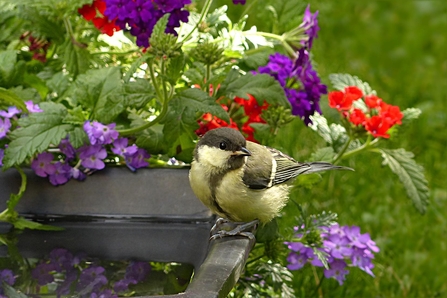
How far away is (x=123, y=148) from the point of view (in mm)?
2877

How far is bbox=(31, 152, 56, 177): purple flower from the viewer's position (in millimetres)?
2807

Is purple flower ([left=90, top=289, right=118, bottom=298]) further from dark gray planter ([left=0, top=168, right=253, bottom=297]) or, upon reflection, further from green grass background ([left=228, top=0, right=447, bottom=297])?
green grass background ([left=228, top=0, right=447, bottom=297])

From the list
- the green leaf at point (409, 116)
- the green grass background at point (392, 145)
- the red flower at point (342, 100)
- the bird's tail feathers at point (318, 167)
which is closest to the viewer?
the bird's tail feathers at point (318, 167)

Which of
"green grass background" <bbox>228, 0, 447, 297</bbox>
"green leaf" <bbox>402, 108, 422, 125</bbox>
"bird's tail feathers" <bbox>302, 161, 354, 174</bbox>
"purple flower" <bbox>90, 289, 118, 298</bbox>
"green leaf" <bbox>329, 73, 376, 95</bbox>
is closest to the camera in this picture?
"purple flower" <bbox>90, 289, 118, 298</bbox>

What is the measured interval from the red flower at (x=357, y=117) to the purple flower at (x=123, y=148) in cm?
78

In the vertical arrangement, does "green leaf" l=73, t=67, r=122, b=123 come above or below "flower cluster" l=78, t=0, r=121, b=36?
below

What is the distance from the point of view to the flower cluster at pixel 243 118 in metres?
3.01

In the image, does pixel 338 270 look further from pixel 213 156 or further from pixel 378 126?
pixel 213 156

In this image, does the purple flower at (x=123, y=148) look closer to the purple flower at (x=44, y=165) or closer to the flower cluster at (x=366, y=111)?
the purple flower at (x=44, y=165)

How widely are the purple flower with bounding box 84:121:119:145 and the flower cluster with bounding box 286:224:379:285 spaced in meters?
0.73

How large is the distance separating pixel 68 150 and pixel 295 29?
38.6 inches

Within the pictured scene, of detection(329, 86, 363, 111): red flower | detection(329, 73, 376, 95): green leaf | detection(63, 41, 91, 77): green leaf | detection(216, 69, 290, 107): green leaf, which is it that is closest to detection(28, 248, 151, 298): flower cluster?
detection(216, 69, 290, 107): green leaf

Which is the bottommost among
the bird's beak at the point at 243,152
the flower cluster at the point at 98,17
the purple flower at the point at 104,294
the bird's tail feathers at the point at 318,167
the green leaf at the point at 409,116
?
the bird's tail feathers at the point at 318,167

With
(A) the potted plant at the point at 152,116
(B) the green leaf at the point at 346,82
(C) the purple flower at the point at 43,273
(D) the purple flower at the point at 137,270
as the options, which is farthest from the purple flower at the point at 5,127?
(B) the green leaf at the point at 346,82
